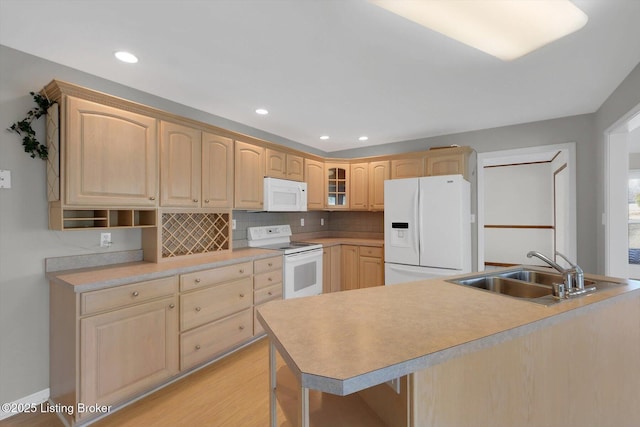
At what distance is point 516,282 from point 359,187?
2.85m

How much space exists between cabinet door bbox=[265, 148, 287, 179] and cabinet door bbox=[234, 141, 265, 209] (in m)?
0.10

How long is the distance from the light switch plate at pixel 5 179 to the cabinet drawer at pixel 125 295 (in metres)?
0.89

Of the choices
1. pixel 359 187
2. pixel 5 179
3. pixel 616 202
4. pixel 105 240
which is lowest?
pixel 105 240

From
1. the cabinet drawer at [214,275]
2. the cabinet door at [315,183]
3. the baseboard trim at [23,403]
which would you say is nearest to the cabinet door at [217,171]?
the cabinet drawer at [214,275]

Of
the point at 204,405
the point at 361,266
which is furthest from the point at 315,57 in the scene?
the point at 361,266

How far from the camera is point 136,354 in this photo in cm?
194

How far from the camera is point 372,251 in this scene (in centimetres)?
401

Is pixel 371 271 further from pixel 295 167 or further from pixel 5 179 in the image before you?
pixel 5 179

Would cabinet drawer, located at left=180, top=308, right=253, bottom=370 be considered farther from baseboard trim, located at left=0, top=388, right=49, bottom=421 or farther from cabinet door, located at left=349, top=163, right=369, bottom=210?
cabinet door, located at left=349, top=163, right=369, bottom=210

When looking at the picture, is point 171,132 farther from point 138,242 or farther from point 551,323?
point 551,323

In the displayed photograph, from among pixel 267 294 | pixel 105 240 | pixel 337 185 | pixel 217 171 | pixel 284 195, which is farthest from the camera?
pixel 337 185

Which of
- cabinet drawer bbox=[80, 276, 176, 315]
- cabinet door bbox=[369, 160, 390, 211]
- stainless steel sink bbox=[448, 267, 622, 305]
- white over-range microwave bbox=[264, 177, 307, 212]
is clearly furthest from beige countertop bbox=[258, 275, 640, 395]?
cabinet door bbox=[369, 160, 390, 211]

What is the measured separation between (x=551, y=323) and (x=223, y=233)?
2.78 meters

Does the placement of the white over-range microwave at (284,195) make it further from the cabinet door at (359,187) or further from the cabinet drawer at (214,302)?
the cabinet drawer at (214,302)
